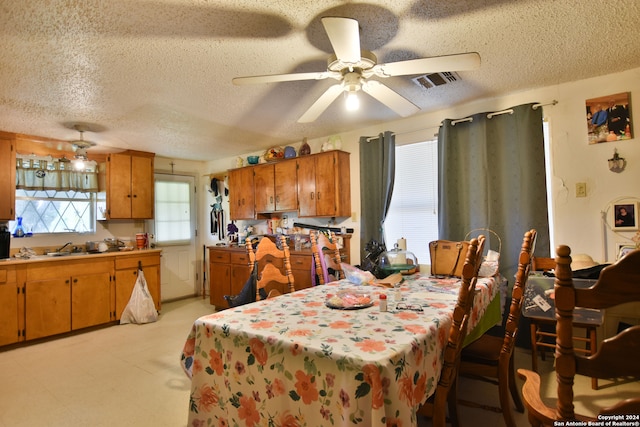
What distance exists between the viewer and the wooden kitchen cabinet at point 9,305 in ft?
11.2

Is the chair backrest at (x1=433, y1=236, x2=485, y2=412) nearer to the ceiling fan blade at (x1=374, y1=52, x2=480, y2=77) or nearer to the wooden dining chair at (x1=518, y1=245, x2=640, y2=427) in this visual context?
the wooden dining chair at (x1=518, y1=245, x2=640, y2=427)

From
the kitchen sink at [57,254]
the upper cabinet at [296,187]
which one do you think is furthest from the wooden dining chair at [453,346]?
the kitchen sink at [57,254]

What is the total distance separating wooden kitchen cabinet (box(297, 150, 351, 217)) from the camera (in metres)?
3.94

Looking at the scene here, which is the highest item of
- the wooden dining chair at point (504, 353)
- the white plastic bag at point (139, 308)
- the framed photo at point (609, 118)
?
the framed photo at point (609, 118)

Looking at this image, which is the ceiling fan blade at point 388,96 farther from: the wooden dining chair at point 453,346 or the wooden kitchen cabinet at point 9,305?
the wooden kitchen cabinet at point 9,305

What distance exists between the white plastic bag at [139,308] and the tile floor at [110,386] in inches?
16.5

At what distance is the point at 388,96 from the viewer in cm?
220

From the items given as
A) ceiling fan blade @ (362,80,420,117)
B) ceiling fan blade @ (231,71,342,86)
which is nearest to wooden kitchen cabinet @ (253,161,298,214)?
ceiling fan blade @ (362,80,420,117)

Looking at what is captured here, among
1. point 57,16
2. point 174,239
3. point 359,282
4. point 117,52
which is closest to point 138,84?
point 117,52

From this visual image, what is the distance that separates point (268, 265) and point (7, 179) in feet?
Answer: 11.6

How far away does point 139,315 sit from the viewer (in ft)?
13.8

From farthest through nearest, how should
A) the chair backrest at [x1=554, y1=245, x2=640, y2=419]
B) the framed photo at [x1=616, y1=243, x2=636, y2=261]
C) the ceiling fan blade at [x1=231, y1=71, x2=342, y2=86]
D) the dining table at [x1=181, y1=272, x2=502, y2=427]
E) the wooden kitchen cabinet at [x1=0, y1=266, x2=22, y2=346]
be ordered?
the wooden kitchen cabinet at [x1=0, y1=266, x2=22, y2=346] < the framed photo at [x1=616, y1=243, x2=636, y2=261] < the ceiling fan blade at [x1=231, y1=71, x2=342, y2=86] < the dining table at [x1=181, y1=272, x2=502, y2=427] < the chair backrest at [x1=554, y1=245, x2=640, y2=419]

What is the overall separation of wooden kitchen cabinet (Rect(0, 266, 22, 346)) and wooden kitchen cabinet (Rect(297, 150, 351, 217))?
3.11m

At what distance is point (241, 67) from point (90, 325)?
11.8ft
